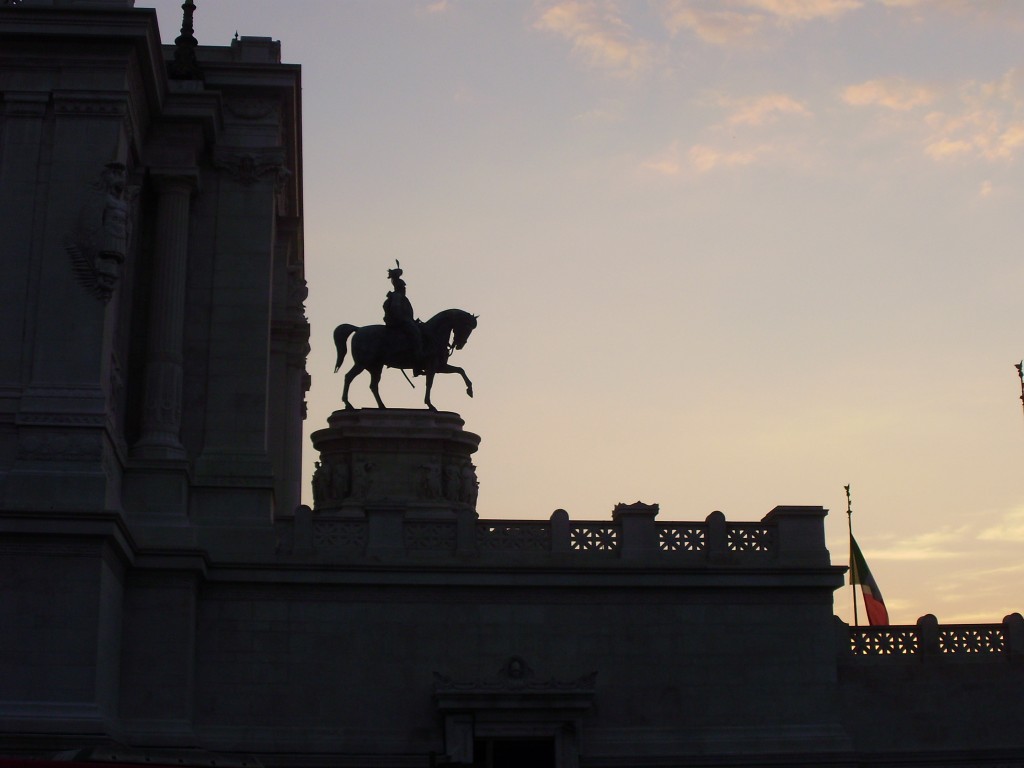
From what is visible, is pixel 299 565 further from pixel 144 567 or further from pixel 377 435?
pixel 377 435

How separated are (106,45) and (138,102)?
6.36 ft

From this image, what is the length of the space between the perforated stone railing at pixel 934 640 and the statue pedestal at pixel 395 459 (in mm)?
11552

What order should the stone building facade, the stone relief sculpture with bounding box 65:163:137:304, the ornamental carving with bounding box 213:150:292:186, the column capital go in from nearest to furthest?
the stone relief sculpture with bounding box 65:163:137:304, the stone building facade, the column capital, the ornamental carving with bounding box 213:150:292:186

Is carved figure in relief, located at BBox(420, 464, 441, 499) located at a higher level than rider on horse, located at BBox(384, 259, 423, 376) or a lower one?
lower

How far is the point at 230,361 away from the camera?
36719 mm

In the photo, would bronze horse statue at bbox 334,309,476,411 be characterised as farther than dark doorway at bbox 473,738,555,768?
Yes

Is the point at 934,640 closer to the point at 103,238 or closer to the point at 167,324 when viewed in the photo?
the point at 167,324

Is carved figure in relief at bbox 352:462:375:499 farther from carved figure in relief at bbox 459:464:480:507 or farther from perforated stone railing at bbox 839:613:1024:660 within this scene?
perforated stone railing at bbox 839:613:1024:660

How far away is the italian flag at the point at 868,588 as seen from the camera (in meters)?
42.5

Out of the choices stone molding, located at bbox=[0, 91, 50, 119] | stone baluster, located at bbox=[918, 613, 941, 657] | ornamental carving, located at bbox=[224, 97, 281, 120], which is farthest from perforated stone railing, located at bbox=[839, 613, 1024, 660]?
stone molding, located at bbox=[0, 91, 50, 119]

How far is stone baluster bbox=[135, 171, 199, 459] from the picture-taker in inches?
1391

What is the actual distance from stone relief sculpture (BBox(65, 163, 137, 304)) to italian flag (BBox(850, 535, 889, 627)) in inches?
835

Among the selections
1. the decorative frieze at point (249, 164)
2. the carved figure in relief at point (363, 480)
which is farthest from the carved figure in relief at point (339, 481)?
the decorative frieze at point (249, 164)

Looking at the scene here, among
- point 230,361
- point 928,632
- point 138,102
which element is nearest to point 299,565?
point 230,361
